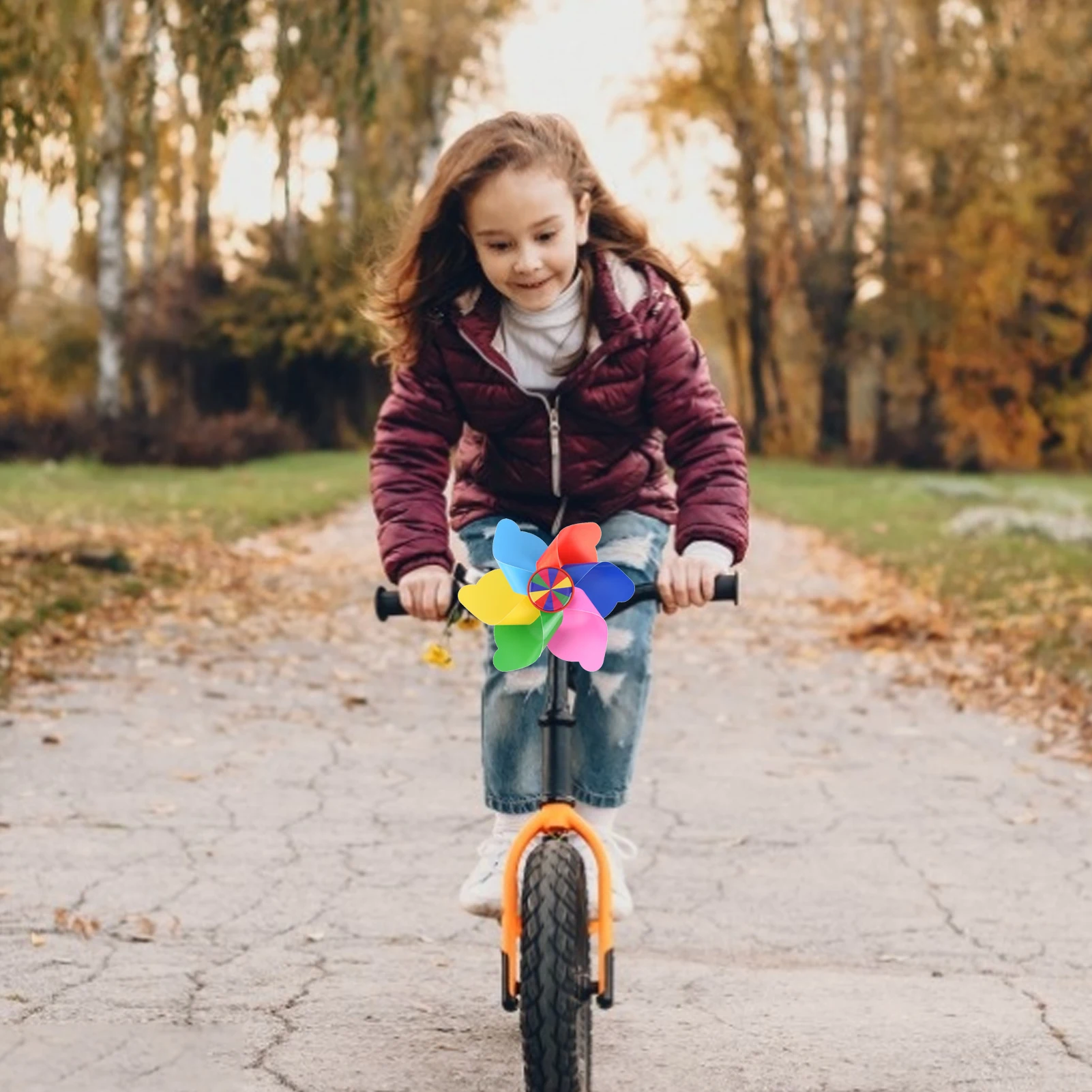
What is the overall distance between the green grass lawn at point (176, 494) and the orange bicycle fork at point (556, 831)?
11.3 m

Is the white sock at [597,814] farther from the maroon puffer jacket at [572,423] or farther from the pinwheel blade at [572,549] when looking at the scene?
the pinwheel blade at [572,549]

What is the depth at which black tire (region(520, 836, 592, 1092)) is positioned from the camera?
293 centimetres

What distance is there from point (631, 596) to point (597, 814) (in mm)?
665

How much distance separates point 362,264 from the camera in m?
4.20

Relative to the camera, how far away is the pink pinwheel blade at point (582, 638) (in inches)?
118

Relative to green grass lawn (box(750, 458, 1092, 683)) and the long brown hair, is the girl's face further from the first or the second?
green grass lawn (box(750, 458, 1092, 683))

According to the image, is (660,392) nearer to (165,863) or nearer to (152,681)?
(165,863)

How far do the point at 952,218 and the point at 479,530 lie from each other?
1259 inches

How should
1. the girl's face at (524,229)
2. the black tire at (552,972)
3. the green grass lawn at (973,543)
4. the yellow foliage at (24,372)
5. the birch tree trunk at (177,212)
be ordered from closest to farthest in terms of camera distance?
the black tire at (552,972), the girl's face at (524,229), the green grass lawn at (973,543), the yellow foliage at (24,372), the birch tree trunk at (177,212)

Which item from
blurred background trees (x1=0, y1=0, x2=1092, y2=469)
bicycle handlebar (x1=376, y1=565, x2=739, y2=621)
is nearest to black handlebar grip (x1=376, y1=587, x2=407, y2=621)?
bicycle handlebar (x1=376, y1=565, x2=739, y2=621)

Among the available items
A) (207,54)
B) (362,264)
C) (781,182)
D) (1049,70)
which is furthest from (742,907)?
(781,182)

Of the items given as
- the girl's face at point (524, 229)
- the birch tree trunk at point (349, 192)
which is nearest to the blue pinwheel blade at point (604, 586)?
the girl's face at point (524, 229)

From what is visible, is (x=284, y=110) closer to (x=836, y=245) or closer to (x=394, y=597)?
(x=394, y=597)

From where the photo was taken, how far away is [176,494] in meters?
18.7
